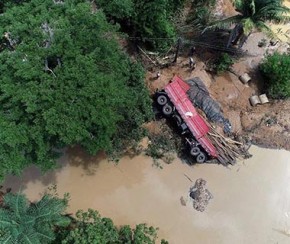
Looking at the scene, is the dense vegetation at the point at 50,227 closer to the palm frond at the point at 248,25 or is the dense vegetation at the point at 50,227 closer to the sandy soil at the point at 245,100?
the sandy soil at the point at 245,100

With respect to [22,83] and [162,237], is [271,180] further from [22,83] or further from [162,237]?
[22,83]

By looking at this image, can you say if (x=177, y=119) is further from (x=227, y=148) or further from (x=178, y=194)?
(x=178, y=194)

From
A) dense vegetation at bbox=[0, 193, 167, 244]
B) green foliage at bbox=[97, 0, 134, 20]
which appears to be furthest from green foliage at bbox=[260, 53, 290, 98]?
dense vegetation at bbox=[0, 193, 167, 244]

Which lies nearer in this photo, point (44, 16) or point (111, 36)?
point (44, 16)

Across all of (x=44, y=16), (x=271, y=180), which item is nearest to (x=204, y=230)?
(x=271, y=180)

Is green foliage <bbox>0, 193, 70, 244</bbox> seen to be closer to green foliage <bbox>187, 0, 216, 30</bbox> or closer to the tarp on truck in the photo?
the tarp on truck

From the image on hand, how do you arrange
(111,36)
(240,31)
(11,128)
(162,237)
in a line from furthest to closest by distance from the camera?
(240,31) < (162,237) < (111,36) < (11,128)

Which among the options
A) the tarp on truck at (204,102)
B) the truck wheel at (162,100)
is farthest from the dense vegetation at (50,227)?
the tarp on truck at (204,102)
